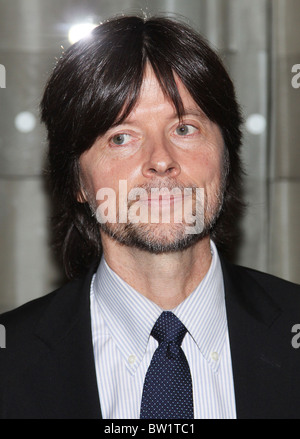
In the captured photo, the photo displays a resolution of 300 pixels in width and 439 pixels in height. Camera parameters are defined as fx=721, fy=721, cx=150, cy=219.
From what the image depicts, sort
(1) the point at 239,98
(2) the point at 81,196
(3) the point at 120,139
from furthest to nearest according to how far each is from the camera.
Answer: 1. (1) the point at 239,98
2. (2) the point at 81,196
3. (3) the point at 120,139

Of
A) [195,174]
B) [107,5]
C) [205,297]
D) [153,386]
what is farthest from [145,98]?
[107,5]

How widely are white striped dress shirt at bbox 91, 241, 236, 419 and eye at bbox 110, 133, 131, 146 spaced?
26 cm

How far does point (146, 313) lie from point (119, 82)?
46cm

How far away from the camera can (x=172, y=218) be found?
1.39 m

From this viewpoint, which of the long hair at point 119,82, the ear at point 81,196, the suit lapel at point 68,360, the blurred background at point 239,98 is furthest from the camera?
the blurred background at point 239,98

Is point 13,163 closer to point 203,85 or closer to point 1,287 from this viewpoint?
point 1,287

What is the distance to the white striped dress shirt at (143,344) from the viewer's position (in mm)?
1342

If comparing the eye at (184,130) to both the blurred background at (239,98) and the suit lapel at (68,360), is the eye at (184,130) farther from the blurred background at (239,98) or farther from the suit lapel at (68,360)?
the blurred background at (239,98)

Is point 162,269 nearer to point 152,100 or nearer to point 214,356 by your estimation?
point 214,356

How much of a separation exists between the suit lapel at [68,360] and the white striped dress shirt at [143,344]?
0.10 ft

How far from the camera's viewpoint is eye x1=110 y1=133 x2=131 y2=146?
143 centimetres

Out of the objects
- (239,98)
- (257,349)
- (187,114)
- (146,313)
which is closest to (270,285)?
(257,349)

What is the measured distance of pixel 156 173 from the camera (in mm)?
1352

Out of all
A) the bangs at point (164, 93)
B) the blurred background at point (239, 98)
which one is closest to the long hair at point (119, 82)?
the bangs at point (164, 93)
